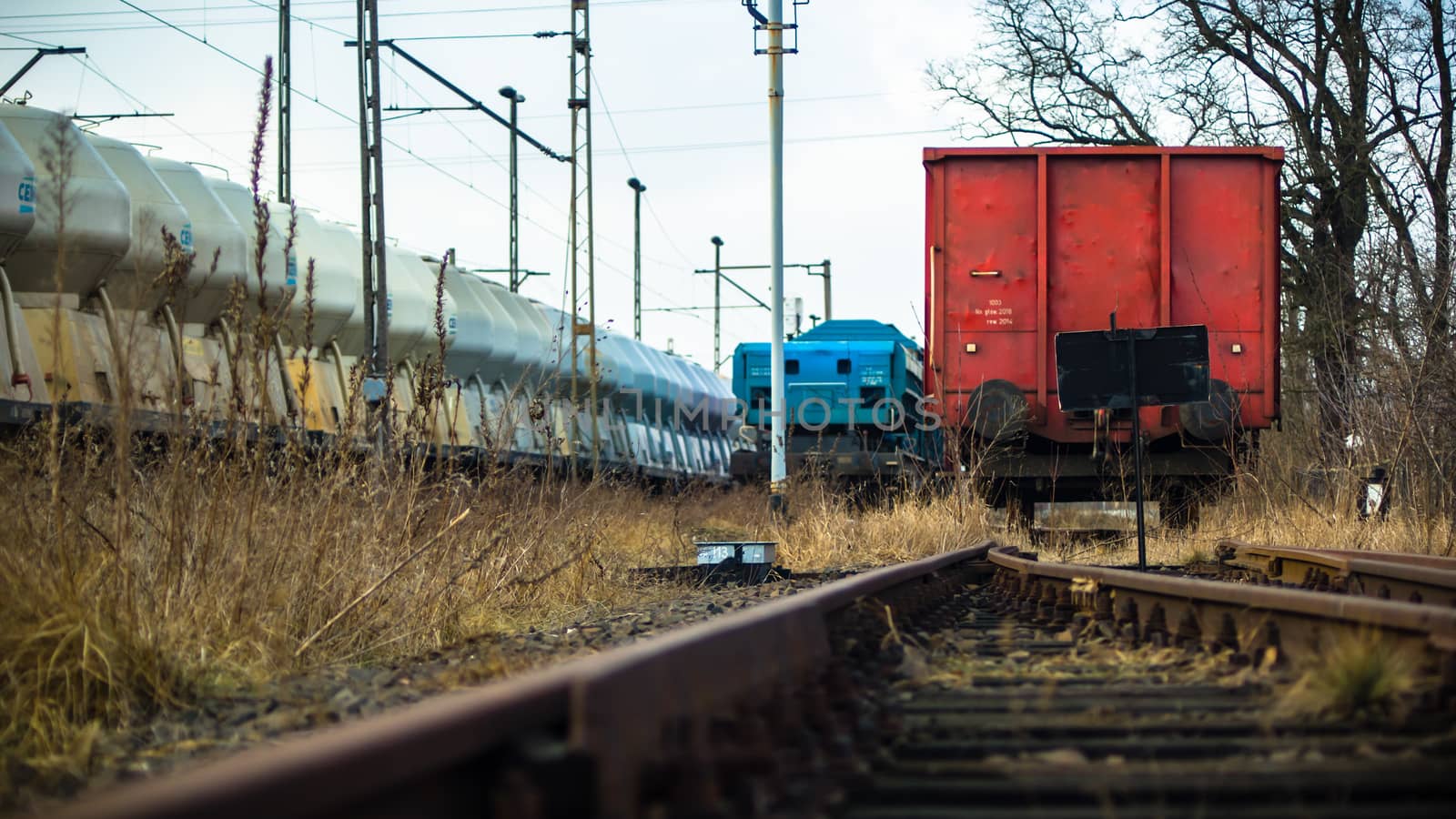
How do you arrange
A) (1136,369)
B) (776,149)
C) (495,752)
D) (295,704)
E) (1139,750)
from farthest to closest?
(776,149)
(1136,369)
(295,704)
(1139,750)
(495,752)

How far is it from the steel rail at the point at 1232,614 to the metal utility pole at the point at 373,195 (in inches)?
443

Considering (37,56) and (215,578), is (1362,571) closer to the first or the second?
(215,578)

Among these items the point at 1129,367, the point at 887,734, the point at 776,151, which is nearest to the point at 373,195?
the point at 776,151

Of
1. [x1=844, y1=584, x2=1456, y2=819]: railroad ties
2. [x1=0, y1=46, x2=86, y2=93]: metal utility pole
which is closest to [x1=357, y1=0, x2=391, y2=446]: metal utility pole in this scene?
[x1=0, y1=46, x2=86, y2=93]: metal utility pole

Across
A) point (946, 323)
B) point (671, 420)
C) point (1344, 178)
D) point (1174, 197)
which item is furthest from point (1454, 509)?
point (671, 420)

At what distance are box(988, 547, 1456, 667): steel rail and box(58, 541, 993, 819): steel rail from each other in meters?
1.96

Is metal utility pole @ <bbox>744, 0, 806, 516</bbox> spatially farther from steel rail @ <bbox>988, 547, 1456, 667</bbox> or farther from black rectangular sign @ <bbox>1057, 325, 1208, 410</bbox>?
steel rail @ <bbox>988, 547, 1456, 667</bbox>

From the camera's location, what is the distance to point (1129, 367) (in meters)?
10.8

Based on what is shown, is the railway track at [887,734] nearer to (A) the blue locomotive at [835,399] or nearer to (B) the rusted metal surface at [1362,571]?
(B) the rusted metal surface at [1362,571]

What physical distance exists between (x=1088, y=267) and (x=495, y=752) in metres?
11.4

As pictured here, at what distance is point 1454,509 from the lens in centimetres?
1214

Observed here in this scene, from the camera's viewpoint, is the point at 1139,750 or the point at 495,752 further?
the point at 1139,750

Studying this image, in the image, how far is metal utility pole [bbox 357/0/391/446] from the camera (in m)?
17.5

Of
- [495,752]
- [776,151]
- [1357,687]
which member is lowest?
[1357,687]
